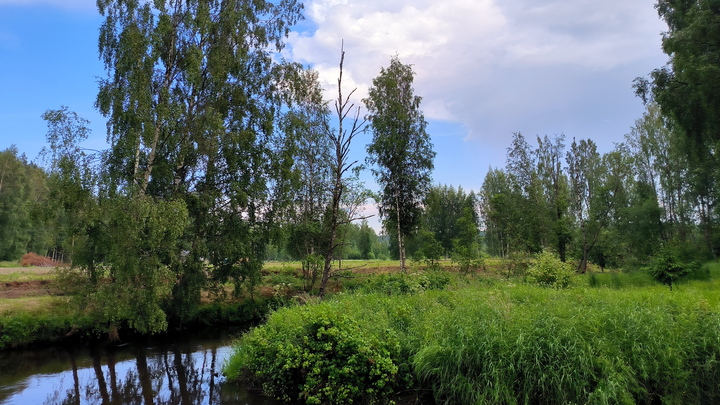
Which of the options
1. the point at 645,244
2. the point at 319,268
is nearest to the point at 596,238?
the point at 645,244

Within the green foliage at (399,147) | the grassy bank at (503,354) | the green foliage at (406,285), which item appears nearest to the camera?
the grassy bank at (503,354)

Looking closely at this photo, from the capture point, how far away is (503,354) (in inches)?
248

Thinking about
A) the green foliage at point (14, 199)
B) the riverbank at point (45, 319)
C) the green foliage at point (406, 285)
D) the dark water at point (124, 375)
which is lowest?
the dark water at point (124, 375)

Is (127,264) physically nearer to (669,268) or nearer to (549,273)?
(549,273)

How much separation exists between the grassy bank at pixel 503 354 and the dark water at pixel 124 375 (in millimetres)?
1752

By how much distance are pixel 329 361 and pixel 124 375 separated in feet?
24.6

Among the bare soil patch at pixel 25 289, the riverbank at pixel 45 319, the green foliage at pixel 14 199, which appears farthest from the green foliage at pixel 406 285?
the green foliage at pixel 14 199

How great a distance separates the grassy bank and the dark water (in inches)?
69.0

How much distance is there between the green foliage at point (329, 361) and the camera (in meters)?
7.03

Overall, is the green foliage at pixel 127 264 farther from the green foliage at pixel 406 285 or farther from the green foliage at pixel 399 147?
the green foliage at pixel 399 147

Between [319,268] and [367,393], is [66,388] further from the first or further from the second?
[319,268]

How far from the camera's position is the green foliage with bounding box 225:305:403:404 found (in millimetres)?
7027

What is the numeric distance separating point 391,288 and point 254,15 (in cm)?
1564

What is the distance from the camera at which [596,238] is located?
99.5 ft
